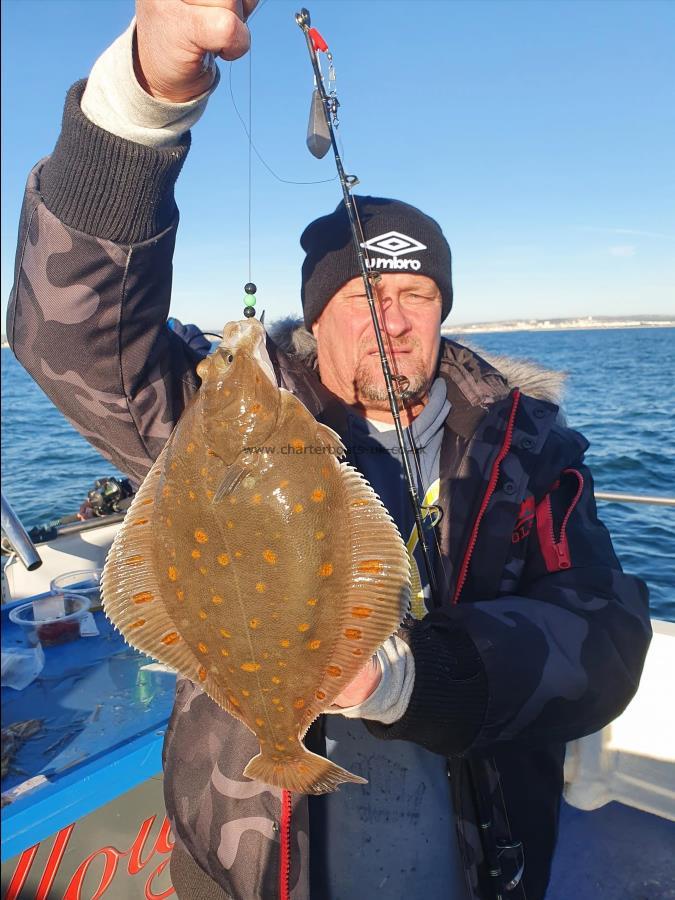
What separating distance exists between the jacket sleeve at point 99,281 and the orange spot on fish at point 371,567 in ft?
2.97

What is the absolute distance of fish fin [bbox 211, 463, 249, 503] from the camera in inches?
Answer: 67.4

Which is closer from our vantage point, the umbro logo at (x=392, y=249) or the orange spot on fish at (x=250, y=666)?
the orange spot on fish at (x=250, y=666)

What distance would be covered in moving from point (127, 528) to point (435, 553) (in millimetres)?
1257

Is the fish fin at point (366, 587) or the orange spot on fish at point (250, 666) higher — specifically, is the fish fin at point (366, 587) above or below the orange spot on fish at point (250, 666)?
above

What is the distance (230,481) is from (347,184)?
64.6 inches

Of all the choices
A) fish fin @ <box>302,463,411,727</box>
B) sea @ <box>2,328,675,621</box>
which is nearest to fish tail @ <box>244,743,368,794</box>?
fish fin @ <box>302,463,411,727</box>

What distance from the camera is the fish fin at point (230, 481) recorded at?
1.71m

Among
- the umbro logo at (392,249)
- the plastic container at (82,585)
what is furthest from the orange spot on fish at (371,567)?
the plastic container at (82,585)

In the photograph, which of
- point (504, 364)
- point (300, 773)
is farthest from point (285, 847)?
point (504, 364)

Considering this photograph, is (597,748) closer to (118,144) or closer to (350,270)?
(350,270)

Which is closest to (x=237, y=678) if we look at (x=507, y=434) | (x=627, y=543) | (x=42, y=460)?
(x=507, y=434)

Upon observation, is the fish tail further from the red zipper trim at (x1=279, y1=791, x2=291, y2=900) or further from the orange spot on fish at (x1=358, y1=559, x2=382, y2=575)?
the orange spot on fish at (x1=358, y1=559, x2=382, y2=575)

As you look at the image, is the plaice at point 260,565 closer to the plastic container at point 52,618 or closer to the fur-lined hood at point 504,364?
the fur-lined hood at point 504,364

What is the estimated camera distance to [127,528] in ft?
6.09
